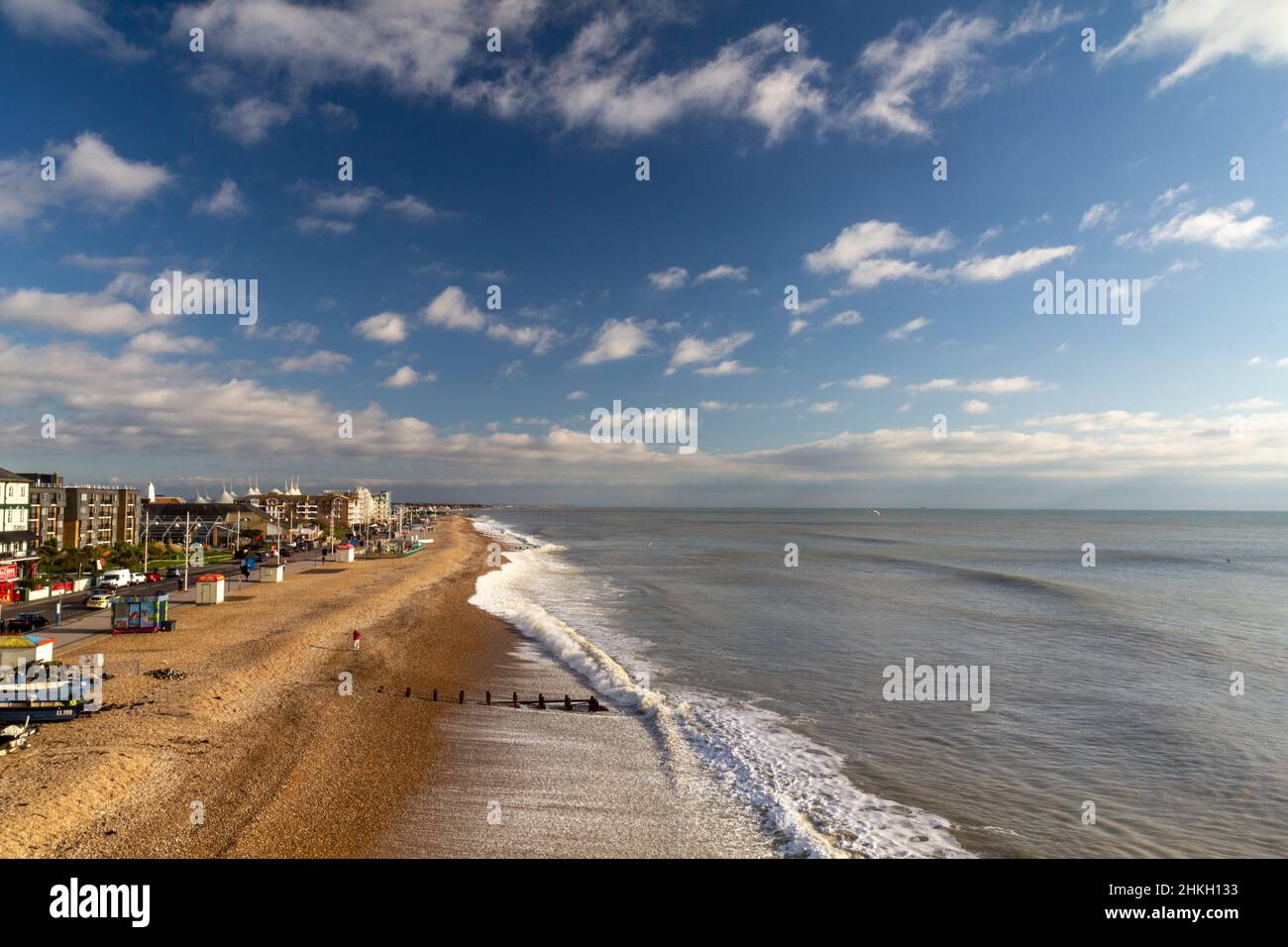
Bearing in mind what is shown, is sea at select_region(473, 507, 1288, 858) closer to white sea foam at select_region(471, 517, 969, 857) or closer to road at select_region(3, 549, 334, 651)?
white sea foam at select_region(471, 517, 969, 857)

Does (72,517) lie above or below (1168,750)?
above

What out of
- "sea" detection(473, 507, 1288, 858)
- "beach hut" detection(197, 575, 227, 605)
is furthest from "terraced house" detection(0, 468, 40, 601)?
"sea" detection(473, 507, 1288, 858)

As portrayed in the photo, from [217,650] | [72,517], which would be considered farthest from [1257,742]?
[72,517]

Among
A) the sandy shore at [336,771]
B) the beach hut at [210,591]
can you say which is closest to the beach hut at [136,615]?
the sandy shore at [336,771]

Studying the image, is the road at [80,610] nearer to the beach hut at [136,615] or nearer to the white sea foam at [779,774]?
the beach hut at [136,615]

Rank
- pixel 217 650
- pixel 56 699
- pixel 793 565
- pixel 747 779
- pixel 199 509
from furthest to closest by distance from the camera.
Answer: pixel 199 509, pixel 793 565, pixel 217 650, pixel 56 699, pixel 747 779

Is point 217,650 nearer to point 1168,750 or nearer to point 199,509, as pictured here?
point 1168,750
